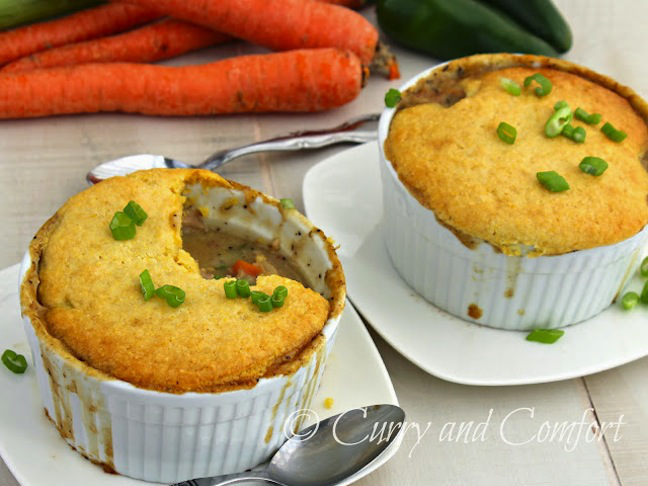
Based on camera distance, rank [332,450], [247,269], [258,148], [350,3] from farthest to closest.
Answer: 1. [350,3]
2. [258,148]
3. [247,269]
4. [332,450]

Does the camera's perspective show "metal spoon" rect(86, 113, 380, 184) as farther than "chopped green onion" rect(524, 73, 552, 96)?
Yes

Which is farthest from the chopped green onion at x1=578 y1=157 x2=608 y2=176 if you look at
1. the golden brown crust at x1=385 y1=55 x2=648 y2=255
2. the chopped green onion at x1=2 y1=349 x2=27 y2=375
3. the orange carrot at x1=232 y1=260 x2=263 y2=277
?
the chopped green onion at x1=2 y1=349 x2=27 y2=375

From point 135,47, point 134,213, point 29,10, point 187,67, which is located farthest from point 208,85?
point 134,213

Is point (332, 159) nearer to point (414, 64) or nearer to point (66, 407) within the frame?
point (414, 64)

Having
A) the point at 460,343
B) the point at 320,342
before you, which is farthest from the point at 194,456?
the point at 460,343

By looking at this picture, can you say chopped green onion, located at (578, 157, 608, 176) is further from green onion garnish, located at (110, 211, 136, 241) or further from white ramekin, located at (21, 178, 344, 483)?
green onion garnish, located at (110, 211, 136, 241)

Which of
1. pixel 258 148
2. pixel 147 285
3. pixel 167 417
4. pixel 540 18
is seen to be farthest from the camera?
pixel 540 18

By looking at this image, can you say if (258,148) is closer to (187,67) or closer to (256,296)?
(187,67)
